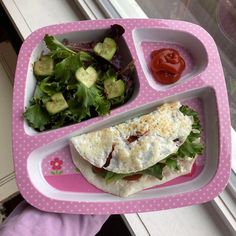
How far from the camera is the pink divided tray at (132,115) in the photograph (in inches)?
39.4

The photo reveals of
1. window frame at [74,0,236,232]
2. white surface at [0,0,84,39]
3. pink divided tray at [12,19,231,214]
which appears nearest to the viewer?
pink divided tray at [12,19,231,214]

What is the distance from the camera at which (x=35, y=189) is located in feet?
3.30

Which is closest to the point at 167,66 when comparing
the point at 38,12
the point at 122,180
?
the point at 122,180

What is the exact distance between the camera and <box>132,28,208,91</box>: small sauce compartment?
1.09 meters

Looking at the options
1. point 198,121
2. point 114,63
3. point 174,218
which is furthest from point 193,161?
point 114,63

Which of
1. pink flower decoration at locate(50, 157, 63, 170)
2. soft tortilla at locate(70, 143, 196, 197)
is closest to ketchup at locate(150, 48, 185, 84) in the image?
soft tortilla at locate(70, 143, 196, 197)

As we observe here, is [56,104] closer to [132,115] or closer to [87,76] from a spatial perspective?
[87,76]

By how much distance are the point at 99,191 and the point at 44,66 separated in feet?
1.23

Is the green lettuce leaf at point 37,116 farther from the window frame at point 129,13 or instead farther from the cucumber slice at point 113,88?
the window frame at point 129,13

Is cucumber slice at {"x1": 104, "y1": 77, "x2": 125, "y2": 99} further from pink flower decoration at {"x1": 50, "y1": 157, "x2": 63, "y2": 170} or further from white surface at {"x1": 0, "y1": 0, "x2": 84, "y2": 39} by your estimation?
white surface at {"x1": 0, "y1": 0, "x2": 84, "y2": 39}

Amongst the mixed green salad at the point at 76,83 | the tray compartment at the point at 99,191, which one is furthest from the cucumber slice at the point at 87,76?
the tray compartment at the point at 99,191

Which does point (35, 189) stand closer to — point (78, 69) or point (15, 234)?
point (15, 234)

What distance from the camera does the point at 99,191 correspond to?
1.04m

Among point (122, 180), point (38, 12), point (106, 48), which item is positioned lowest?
point (122, 180)
